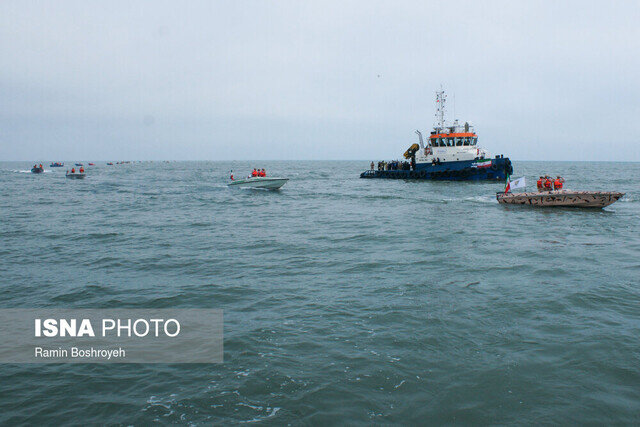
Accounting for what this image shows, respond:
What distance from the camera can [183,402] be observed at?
5.47 metres

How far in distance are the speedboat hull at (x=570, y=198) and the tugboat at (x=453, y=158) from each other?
68.2ft

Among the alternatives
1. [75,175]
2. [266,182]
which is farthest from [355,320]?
[75,175]

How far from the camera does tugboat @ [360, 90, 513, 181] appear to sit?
45938mm

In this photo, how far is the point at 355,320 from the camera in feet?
26.3

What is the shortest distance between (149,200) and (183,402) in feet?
98.6

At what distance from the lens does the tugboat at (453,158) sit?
1809 inches

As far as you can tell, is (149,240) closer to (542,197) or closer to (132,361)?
(132,361)

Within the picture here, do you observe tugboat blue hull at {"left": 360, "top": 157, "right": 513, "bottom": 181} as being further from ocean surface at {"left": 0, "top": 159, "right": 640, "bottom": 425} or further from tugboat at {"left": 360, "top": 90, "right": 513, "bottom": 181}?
ocean surface at {"left": 0, "top": 159, "right": 640, "bottom": 425}

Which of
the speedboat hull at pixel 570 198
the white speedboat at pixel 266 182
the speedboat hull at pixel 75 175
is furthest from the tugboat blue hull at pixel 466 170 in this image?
the speedboat hull at pixel 75 175

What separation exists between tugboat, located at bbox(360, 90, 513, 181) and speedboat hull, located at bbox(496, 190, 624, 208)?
20801 millimetres

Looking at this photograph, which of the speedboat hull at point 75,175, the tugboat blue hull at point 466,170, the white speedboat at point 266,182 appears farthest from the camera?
the speedboat hull at point 75,175

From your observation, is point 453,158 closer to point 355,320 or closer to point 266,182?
point 266,182

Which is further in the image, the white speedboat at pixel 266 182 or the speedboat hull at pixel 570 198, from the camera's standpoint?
the white speedboat at pixel 266 182

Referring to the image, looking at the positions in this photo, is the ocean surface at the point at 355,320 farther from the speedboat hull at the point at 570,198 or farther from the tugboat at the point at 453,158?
the tugboat at the point at 453,158
